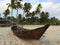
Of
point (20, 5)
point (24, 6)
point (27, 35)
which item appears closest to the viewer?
point (27, 35)

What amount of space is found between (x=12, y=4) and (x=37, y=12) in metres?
7.69

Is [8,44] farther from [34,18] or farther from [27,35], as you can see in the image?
[34,18]

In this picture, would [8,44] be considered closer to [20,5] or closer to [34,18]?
[20,5]

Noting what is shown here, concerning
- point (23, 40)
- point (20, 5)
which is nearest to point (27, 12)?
point (20, 5)

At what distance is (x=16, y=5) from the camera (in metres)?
41.1

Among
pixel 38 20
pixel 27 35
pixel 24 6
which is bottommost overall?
pixel 38 20

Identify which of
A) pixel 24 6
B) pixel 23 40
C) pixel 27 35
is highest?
pixel 27 35

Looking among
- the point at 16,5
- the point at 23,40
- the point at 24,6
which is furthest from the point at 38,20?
the point at 23,40

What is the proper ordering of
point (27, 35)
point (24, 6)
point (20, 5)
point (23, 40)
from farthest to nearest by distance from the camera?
point (24, 6) < point (20, 5) < point (23, 40) < point (27, 35)

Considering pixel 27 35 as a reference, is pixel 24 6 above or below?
below

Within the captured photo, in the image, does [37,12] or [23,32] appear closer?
[23,32]

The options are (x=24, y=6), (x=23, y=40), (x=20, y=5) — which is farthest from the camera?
(x=24, y=6)

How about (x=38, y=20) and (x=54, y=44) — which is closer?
(x=54, y=44)

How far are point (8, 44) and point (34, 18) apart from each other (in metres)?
34.6
